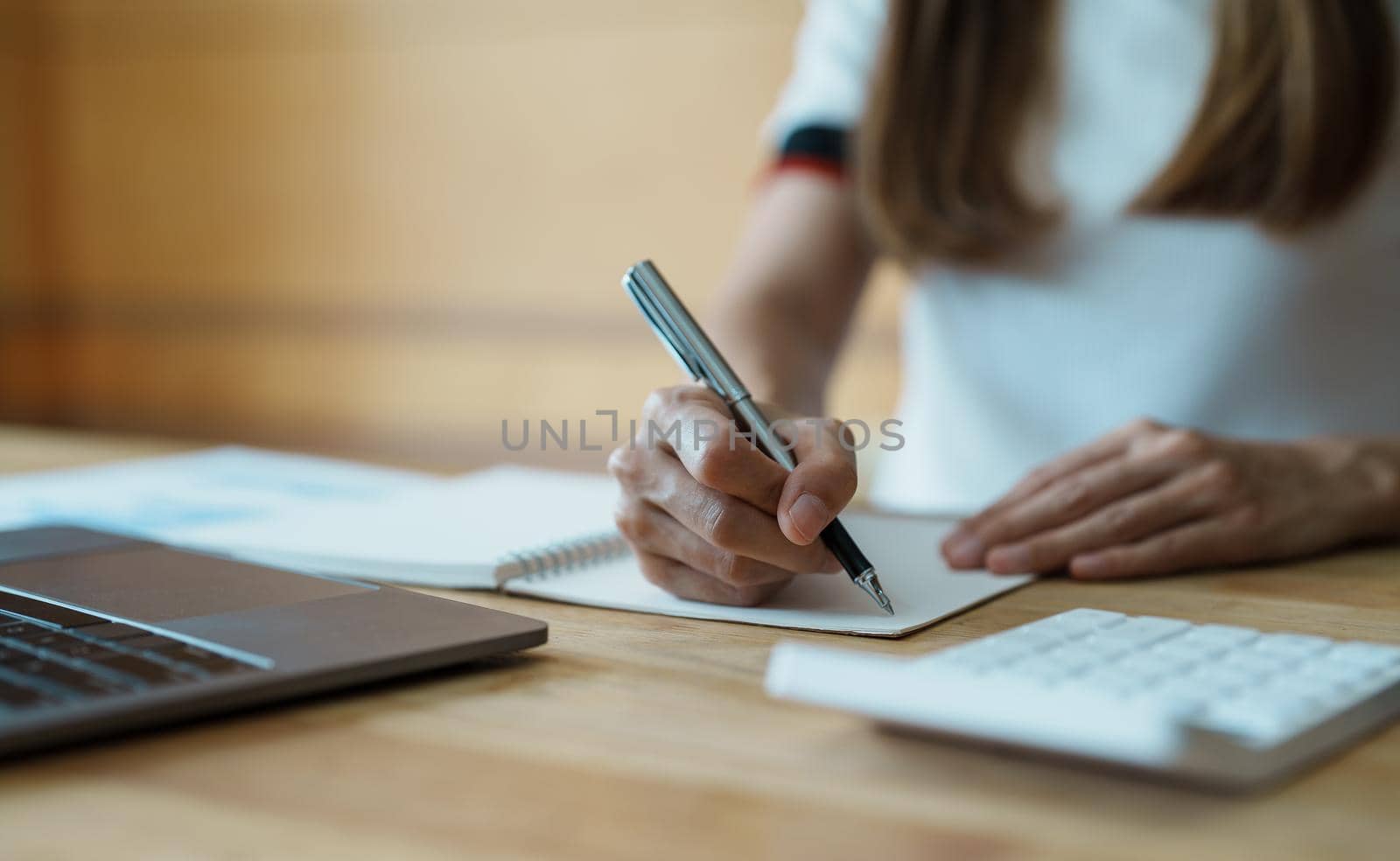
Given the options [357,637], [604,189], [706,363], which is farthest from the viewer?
[604,189]

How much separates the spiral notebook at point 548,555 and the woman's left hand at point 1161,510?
28mm

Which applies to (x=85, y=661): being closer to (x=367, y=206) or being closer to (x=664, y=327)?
(x=664, y=327)

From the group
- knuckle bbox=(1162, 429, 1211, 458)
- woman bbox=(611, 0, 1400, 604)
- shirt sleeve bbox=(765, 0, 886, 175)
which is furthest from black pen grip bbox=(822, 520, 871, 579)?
shirt sleeve bbox=(765, 0, 886, 175)

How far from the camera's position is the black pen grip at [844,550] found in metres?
0.60

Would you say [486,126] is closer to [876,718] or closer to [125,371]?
Result: [125,371]

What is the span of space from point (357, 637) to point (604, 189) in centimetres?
247

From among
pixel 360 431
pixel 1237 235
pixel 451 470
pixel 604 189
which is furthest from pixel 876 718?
pixel 360 431

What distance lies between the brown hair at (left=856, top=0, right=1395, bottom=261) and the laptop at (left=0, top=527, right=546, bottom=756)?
0.71 meters

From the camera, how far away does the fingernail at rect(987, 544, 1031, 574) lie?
70 centimetres

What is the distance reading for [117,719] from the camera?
0.40m

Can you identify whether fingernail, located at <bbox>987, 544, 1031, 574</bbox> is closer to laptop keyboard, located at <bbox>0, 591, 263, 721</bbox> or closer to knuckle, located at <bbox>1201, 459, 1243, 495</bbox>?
knuckle, located at <bbox>1201, 459, 1243, 495</bbox>

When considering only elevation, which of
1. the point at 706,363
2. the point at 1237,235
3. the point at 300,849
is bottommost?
the point at 300,849

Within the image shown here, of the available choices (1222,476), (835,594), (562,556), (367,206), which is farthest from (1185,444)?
(367,206)

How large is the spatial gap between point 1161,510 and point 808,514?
0.25 meters
